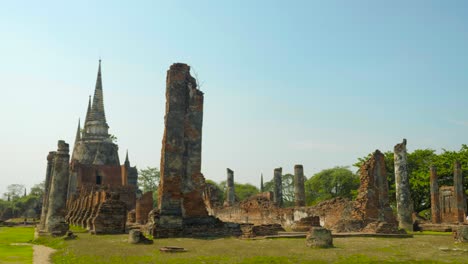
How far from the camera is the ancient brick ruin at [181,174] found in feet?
46.0

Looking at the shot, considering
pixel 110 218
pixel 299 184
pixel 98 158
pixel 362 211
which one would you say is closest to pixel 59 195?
pixel 110 218

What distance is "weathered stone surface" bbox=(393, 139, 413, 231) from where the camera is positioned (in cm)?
1878

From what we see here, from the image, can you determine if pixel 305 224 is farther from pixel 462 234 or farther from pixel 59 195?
pixel 59 195

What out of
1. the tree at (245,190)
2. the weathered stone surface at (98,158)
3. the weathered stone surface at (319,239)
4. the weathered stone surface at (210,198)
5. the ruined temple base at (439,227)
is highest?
the weathered stone surface at (98,158)

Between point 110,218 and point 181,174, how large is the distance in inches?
134

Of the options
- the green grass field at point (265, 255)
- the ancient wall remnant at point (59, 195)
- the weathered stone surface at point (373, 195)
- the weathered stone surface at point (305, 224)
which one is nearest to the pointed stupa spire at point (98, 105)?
the ancient wall remnant at point (59, 195)

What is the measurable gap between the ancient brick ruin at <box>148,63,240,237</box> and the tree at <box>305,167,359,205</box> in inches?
1329

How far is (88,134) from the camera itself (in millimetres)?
57344

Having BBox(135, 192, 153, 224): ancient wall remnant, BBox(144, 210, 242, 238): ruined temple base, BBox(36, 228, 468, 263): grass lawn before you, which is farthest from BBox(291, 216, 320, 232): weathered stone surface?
BBox(135, 192, 153, 224): ancient wall remnant

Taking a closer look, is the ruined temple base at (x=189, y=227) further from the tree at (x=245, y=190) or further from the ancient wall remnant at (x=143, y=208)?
the tree at (x=245, y=190)

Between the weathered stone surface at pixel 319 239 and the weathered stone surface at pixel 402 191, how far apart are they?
10499mm

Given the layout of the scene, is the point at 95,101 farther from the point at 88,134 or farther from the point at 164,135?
the point at 164,135

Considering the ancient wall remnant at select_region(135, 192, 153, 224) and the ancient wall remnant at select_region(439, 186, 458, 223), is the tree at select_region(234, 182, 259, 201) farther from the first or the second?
the ancient wall remnant at select_region(135, 192, 153, 224)

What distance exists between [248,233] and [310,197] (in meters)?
43.0
